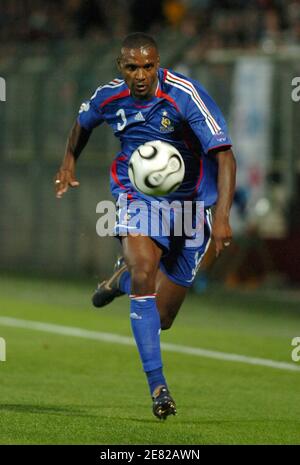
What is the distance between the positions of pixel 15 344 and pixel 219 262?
6613mm

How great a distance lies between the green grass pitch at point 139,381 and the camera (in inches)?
290

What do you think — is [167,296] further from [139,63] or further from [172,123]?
[139,63]

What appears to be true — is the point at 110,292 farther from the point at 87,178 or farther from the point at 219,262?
the point at 87,178

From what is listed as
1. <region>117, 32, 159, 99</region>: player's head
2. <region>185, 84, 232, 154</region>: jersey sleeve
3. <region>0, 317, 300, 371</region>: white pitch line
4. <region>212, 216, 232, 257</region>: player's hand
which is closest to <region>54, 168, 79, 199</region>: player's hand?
<region>117, 32, 159, 99</region>: player's head

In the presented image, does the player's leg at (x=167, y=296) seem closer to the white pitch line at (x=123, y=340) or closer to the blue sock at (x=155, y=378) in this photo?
the blue sock at (x=155, y=378)

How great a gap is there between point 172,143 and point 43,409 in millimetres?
1879

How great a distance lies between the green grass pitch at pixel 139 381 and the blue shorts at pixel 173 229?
Answer: 907 millimetres

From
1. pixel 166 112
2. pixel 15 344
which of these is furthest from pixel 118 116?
pixel 15 344

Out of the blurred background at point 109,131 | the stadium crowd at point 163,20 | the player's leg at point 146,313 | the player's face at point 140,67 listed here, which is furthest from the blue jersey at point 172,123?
the stadium crowd at point 163,20

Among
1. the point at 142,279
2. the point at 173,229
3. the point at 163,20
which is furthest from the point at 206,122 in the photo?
the point at 163,20

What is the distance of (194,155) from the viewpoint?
869 cm

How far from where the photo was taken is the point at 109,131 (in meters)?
20.0

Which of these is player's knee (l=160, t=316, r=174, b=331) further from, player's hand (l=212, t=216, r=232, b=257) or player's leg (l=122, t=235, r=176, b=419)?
player's hand (l=212, t=216, r=232, b=257)

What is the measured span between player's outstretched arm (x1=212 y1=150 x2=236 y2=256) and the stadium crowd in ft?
33.9
